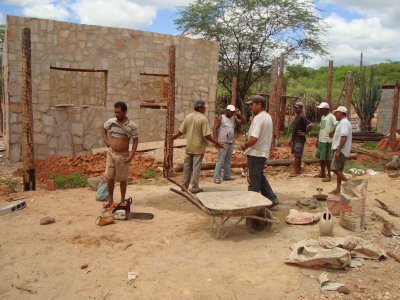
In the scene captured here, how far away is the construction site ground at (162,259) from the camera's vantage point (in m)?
3.93

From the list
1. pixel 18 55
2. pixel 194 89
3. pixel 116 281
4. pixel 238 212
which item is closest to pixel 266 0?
pixel 194 89

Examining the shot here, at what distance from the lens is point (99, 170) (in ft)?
31.3

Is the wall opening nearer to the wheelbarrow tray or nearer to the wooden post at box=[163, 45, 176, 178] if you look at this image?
the wooden post at box=[163, 45, 176, 178]

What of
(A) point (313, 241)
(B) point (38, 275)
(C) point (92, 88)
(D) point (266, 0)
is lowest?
(B) point (38, 275)

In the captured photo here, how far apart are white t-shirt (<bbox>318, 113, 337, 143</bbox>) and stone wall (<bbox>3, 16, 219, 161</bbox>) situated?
5479 millimetres

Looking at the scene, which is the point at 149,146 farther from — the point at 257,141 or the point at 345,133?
the point at 257,141

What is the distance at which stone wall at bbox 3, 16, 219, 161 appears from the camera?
1042cm

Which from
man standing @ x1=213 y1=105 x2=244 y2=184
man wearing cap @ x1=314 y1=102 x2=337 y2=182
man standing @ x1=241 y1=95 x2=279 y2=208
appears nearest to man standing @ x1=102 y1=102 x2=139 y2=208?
man standing @ x1=241 y1=95 x2=279 y2=208

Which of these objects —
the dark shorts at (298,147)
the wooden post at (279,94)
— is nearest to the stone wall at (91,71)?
the wooden post at (279,94)

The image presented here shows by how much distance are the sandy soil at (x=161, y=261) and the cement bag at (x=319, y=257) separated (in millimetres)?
73

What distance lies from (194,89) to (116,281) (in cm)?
945

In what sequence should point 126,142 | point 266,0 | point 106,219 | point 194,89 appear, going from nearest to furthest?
point 106,219, point 126,142, point 194,89, point 266,0

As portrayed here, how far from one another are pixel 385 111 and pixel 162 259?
15912mm

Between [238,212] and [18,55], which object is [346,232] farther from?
[18,55]
